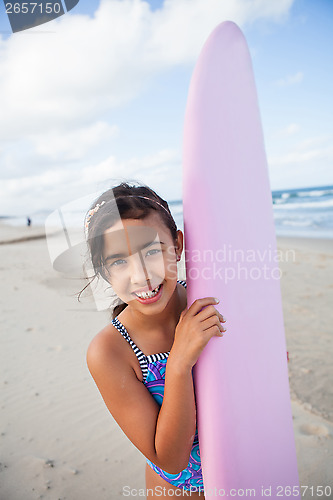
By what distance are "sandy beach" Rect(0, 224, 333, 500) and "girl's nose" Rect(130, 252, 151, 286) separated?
0.56m

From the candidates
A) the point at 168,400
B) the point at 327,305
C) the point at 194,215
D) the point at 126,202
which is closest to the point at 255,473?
the point at 168,400

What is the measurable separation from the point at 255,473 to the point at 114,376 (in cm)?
56

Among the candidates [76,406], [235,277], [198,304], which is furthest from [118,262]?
[76,406]

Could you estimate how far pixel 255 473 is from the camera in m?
1.20

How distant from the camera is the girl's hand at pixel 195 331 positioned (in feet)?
3.53

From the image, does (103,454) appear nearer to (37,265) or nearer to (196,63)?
(196,63)

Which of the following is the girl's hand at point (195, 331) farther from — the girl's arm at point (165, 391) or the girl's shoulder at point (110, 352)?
the girl's shoulder at point (110, 352)

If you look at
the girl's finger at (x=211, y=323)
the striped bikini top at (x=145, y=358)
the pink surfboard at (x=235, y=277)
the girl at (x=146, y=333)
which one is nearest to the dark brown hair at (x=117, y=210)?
the girl at (x=146, y=333)

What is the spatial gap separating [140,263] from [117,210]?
0.20m

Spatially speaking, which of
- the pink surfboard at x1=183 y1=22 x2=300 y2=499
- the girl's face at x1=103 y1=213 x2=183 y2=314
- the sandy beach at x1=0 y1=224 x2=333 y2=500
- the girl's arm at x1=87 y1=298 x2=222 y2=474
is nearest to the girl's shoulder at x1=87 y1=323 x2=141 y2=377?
the girl's arm at x1=87 y1=298 x2=222 y2=474

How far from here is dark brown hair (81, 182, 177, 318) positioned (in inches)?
48.7

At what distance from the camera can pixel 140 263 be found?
118 cm

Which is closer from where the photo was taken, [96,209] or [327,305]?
[96,209]

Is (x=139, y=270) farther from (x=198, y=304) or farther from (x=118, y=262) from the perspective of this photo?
(x=198, y=304)
